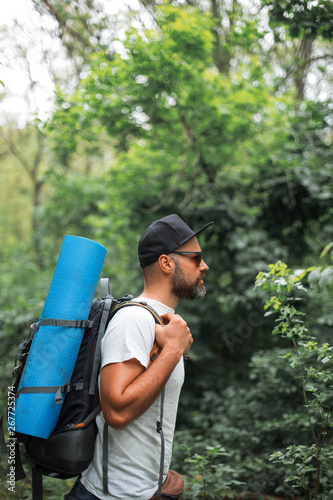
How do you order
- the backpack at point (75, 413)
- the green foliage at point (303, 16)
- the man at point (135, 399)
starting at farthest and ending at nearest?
the green foliage at point (303, 16) < the backpack at point (75, 413) < the man at point (135, 399)

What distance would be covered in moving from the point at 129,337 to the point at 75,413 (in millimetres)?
428

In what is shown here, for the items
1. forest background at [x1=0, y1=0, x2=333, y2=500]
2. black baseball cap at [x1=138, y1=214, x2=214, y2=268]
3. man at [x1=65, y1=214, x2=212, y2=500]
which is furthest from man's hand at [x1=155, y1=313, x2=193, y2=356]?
forest background at [x1=0, y1=0, x2=333, y2=500]

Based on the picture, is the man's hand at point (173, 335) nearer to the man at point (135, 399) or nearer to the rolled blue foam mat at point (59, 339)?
the man at point (135, 399)

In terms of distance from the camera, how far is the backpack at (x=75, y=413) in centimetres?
157

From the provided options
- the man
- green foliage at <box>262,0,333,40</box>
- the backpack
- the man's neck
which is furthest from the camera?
green foliage at <box>262,0,333,40</box>

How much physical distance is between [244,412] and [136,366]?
3288mm

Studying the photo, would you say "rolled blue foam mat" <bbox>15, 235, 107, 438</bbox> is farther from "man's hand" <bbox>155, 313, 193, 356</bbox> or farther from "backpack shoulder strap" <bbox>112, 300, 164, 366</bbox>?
"man's hand" <bbox>155, 313, 193, 356</bbox>

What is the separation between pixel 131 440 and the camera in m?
1.58

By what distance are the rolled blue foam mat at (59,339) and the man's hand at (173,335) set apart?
37 centimetres

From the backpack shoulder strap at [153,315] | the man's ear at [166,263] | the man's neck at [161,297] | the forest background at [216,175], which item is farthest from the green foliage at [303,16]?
the backpack shoulder strap at [153,315]

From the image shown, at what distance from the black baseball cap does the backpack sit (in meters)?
0.28

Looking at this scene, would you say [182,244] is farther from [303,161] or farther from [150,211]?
[150,211]

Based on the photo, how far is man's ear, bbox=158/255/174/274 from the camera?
6.04 feet

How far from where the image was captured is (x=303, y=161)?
5547mm
